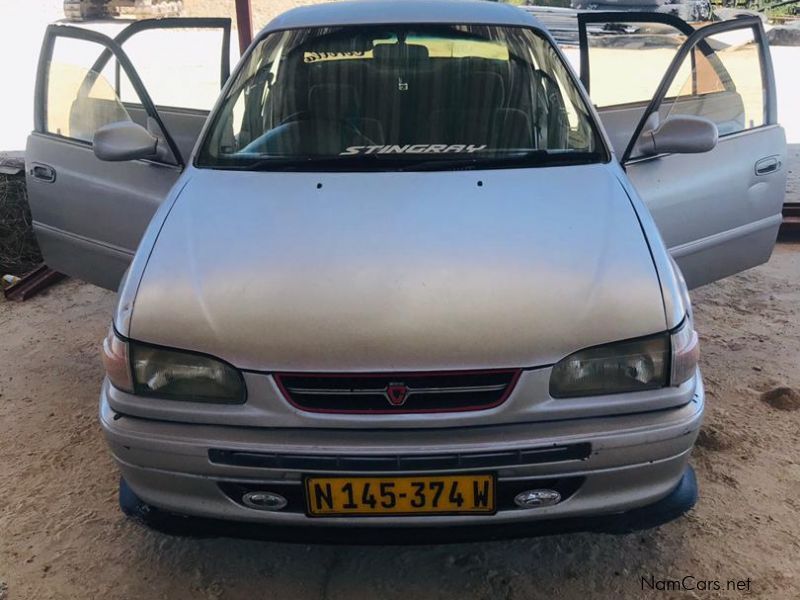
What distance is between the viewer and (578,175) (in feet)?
7.93

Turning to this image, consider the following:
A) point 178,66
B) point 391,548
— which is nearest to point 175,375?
point 391,548

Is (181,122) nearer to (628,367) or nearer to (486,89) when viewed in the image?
(486,89)

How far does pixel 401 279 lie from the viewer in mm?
1951

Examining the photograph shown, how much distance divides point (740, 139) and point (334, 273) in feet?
6.86

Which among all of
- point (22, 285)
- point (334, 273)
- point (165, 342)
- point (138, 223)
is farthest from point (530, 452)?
point (22, 285)

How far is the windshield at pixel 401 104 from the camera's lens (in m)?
2.58

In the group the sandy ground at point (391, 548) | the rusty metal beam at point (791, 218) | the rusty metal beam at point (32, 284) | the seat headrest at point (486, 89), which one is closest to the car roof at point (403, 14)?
the seat headrest at point (486, 89)

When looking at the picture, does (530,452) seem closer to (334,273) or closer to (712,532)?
(334,273)

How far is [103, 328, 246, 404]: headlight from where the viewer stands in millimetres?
1897

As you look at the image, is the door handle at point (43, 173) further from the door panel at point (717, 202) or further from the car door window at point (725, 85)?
the car door window at point (725, 85)

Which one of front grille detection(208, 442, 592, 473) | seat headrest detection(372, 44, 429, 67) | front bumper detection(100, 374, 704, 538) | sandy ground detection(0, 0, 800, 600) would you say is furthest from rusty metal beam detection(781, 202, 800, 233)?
front grille detection(208, 442, 592, 473)

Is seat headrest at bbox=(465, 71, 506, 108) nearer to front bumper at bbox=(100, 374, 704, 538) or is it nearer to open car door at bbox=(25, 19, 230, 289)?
open car door at bbox=(25, 19, 230, 289)

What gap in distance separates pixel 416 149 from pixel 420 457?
1.14 m

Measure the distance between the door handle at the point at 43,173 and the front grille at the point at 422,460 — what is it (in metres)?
2.02
